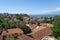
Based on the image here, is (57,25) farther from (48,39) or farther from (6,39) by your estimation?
(6,39)

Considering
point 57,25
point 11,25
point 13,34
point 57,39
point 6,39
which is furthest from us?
point 11,25

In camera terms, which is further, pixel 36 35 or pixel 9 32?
pixel 9 32

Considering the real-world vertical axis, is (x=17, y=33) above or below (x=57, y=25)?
below

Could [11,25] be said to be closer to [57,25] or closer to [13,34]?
[13,34]

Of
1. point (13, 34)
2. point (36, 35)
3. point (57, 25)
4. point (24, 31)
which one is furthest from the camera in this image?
point (24, 31)

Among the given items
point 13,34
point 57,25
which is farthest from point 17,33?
point 57,25

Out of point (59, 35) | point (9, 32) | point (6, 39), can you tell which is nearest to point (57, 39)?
point (59, 35)

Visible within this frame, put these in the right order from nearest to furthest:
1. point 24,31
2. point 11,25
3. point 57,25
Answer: point 57,25
point 24,31
point 11,25

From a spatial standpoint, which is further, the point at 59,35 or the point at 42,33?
the point at 42,33

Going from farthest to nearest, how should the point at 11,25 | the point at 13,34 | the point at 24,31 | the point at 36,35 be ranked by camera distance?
the point at 11,25 → the point at 24,31 → the point at 13,34 → the point at 36,35
